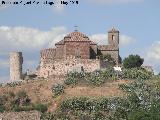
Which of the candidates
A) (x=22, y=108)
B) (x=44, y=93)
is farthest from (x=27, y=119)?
(x=44, y=93)

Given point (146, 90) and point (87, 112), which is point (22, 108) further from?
point (146, 90)

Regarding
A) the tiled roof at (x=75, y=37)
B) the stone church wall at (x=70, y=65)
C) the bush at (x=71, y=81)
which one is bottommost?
the bush at (x=71, y=81)

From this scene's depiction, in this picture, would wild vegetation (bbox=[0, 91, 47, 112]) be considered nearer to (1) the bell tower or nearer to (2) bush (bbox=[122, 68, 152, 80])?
(2) bush (bbox=[122, 68, 152, 80])

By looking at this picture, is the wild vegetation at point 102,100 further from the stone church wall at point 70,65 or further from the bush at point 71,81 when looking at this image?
the stone church wall at point 70,65

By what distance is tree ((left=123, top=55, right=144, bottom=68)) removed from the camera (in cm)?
7436

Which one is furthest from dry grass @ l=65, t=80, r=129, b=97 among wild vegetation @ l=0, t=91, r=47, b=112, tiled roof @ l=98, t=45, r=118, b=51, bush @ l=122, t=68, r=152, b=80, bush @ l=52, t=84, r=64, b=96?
tiled roof @ l=98, t=45, r=118, b=51

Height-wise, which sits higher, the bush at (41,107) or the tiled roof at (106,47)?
the tiled roof at (106,47)

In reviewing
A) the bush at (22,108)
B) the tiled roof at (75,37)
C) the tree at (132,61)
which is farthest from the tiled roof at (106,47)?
the bush at (22,108)

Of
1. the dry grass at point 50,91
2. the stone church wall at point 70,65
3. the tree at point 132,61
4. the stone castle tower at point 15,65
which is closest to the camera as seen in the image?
the dry grass at point 50,91

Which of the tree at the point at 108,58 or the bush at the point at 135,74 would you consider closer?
the bush at the point at 135,74

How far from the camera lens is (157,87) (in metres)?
61.5

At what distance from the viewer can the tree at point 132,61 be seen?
244 feet

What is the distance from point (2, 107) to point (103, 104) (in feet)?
31.8

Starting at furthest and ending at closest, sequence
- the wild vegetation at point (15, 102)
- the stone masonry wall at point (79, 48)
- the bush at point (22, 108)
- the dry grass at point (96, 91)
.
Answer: the stone masonry wall at point (79, 48)
the dry grass at point (96, 91)
the wild vegetation at point (15, 102)
the bush at point (22, 108)
